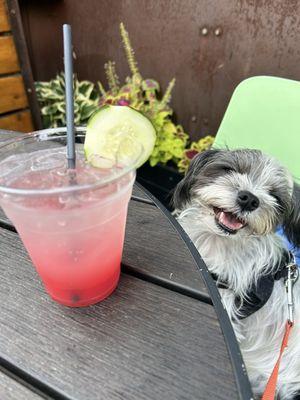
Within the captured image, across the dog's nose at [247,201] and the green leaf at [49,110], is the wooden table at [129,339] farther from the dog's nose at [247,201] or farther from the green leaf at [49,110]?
the green leaf at [49,110]

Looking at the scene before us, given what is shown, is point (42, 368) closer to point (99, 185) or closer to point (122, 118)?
point (99, 185)

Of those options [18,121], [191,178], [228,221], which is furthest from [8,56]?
[228,221]

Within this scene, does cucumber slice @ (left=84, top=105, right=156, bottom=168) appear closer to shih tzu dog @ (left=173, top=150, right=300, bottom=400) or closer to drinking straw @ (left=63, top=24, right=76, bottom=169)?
drinking straw @ (left=63, top=24, right=76, bottom=169)

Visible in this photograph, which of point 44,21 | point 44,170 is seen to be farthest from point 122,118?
point 44,21

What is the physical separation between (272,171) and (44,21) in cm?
259

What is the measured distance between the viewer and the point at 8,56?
101 inches

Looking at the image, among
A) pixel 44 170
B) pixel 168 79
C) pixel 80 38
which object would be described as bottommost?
pixel 168 79

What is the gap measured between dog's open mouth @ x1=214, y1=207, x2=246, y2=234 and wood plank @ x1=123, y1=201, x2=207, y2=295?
51cm

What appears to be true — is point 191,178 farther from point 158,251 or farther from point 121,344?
point 121,344

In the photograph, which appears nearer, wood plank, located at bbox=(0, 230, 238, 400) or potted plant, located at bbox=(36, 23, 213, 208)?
wood plank, located at bbox=(0, 230, 238, 400)

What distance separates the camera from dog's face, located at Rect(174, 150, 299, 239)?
1309 millimetres

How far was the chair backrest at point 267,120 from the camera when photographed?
1535 millimetres

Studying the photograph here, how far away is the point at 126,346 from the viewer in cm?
59

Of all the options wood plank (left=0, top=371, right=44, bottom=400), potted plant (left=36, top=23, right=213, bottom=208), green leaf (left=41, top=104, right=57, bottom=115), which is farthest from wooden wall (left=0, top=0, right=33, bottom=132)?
wood plank (left=0, top=371, right=44, bottom=400)
